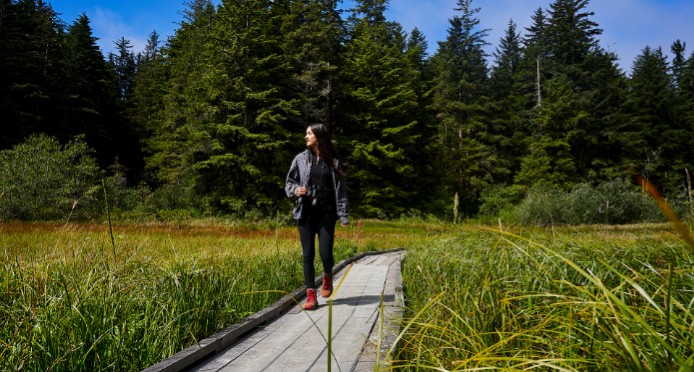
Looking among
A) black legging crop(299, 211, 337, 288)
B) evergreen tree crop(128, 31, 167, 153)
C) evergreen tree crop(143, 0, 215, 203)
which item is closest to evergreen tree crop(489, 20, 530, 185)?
evergreen tree crop(143, 0, 215, 203)

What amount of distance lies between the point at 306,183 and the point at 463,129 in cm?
4242

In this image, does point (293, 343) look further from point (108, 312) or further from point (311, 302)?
point (108, 312)

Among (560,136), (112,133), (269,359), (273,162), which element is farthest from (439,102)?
(269,359)

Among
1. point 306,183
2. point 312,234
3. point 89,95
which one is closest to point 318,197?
point 306,183

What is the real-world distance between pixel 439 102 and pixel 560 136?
1225 cm

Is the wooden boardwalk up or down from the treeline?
down

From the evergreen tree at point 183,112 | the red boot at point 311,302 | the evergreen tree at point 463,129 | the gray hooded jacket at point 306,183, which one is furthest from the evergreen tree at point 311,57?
the red boot at point 311,302

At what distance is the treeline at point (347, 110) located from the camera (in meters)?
30.2

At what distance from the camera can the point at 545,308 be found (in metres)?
3.00

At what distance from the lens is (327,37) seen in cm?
3494

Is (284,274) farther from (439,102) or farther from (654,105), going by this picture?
(654,105)

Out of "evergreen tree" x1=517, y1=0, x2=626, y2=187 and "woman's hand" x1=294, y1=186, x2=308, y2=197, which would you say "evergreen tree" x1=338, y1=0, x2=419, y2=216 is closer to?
"evergreen tree" x1=517, y1=0, x2=626, y2=187

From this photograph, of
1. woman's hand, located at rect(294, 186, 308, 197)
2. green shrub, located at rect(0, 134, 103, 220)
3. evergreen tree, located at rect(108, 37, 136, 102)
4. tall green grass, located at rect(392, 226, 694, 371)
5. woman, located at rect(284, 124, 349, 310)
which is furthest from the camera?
evergreen tree, located at rect(108, 37, 136, 102)

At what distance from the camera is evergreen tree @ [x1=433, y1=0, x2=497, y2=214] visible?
43.0m
